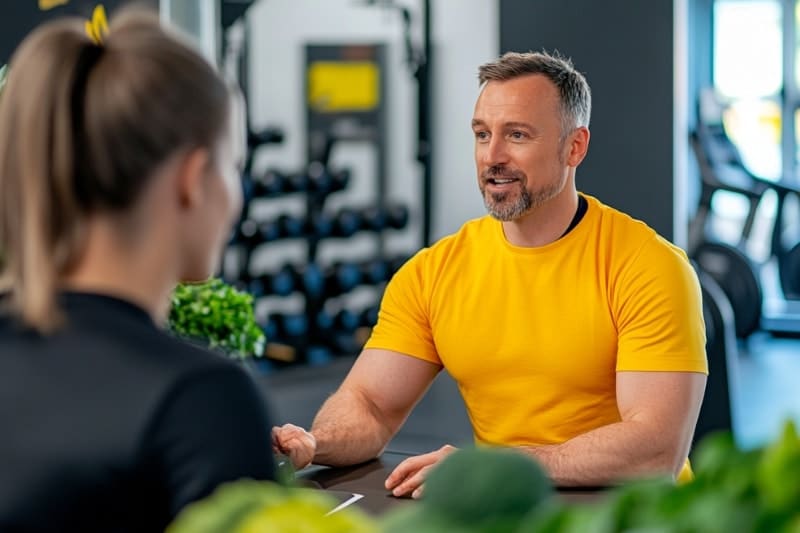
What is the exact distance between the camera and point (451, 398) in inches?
215

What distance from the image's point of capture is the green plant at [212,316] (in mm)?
2455

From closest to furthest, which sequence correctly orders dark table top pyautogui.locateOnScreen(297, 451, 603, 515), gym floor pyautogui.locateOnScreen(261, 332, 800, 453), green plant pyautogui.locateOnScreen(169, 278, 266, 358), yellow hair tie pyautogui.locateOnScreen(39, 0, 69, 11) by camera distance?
dark table top pyautogui.locateOnScreen(297, 451, 603, 515), green plant pyautogui.locateOnScreen(169, 278, 266, 358), yellow hair tie pyautogui.locateOnScreen(39, 0, 69, 11), gym floor pyautogui.locateOnScreen(261, 332, 800, 453)

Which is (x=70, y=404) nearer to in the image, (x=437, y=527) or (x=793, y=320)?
(x=437, y=527)

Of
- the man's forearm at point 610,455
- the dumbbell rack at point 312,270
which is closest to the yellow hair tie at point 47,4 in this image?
the man's forearm at point 610,455

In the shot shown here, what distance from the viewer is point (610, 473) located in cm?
180

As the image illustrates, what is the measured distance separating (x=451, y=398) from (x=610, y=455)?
3664 mm

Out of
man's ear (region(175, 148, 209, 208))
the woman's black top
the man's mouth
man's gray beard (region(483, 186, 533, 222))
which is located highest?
man's ear (region(175, 148, 209, 208))

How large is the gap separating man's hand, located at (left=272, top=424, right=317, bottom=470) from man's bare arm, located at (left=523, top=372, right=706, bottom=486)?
34 cm

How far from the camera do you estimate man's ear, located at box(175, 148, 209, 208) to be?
0.92m

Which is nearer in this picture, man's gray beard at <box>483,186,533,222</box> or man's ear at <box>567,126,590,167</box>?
man's gray beard at <box>483,186,533,222</box>

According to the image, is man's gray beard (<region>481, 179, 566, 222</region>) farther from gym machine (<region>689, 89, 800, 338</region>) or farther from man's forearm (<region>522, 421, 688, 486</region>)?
gym machine (<region>689, 89, 800, 338</region>)

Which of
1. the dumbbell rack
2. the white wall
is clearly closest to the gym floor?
the dumbbell rack

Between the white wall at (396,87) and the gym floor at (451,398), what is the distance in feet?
4.60

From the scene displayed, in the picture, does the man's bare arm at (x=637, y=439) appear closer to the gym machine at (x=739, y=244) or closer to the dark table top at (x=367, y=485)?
the dark table top at (x=367, y=485)
